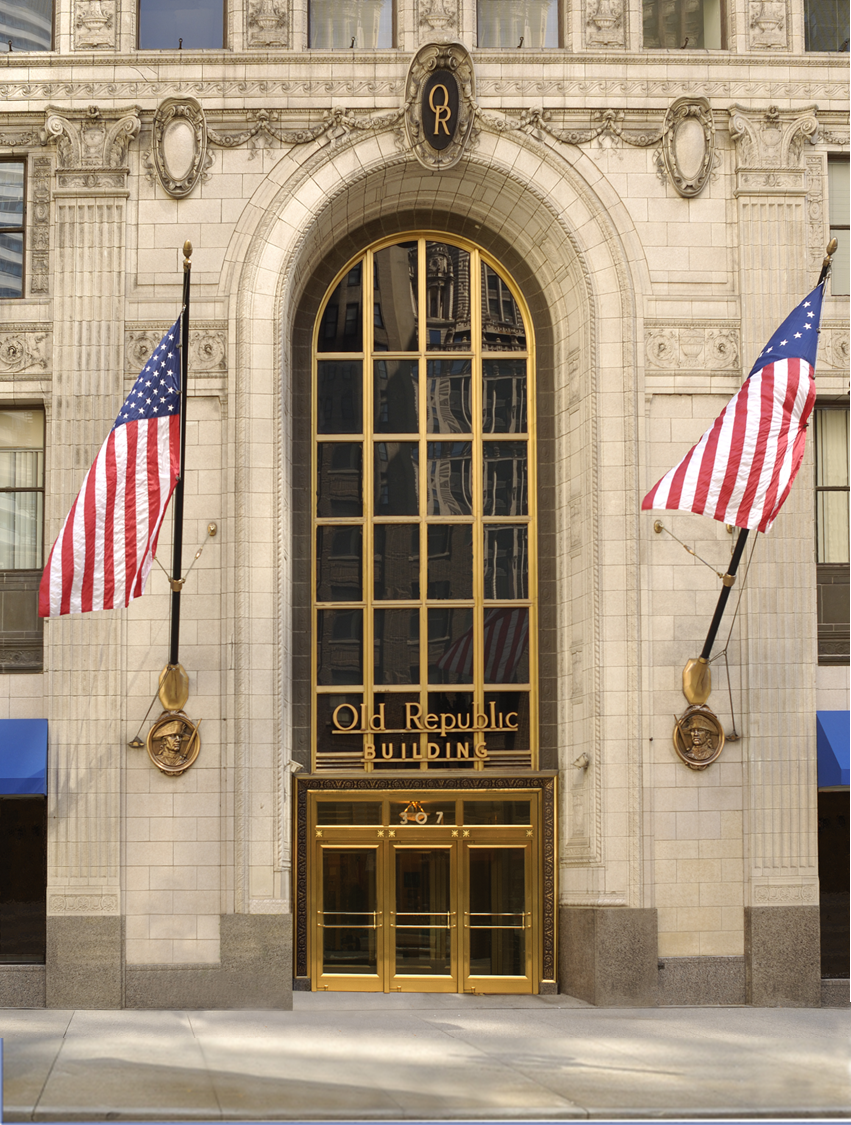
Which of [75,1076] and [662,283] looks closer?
[75,1076]

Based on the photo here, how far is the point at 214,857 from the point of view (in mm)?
18500

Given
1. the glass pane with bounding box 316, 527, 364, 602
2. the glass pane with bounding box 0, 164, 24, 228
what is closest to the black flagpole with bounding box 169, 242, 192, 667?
the glass pane with bounding box 316, 527, 364, 602

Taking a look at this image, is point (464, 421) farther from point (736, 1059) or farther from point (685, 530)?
point (736, 1059)

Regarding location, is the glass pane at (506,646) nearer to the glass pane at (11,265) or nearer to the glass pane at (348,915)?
the glass pane at (348,915)

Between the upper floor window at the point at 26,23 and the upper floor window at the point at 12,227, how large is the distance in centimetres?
169

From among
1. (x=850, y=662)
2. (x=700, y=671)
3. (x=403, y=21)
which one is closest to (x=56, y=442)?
(x=403, y=21)

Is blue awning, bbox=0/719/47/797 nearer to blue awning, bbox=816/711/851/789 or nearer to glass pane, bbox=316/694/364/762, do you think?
glass pane, bbox=316/694/364/762

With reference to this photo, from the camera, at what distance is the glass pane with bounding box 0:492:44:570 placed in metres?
19.5

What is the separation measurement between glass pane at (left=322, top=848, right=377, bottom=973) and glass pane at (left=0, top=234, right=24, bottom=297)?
8.89m

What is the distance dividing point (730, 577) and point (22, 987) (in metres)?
10.6

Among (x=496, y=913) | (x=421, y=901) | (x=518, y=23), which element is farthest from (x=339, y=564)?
(x=518, y=23)

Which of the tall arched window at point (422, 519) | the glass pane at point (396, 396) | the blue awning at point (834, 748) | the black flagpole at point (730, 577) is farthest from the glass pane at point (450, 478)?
the blue awning at point (834, 748)

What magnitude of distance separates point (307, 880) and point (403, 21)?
11965 mm

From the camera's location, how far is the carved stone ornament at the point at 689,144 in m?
19.5
